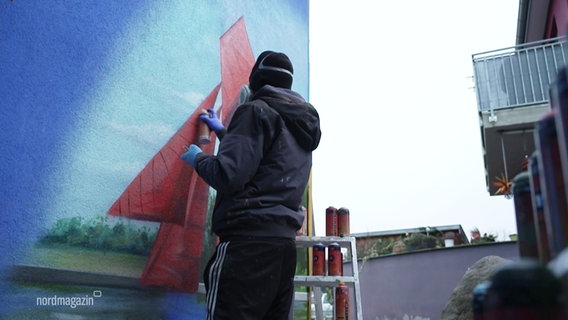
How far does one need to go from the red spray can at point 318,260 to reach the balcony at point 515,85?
197 inches

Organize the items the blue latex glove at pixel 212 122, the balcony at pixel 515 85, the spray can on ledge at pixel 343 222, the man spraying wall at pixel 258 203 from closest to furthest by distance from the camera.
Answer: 1. the man spraying wall at pixel 258 203
2. the blue latex glove at pixel 212 122
3. the spray can on ledge at pixel 343 222
4. the balcony at pixel 515 85

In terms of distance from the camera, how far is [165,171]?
263cm

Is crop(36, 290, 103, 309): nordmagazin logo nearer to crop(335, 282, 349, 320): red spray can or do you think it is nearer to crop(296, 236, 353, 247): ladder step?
crop(296, 236, 353, 247): ladder step

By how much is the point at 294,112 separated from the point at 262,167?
314 mm

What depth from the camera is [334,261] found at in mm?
3361

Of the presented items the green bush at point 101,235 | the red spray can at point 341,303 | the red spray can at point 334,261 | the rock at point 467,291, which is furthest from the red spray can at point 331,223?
the rock at point 467,291

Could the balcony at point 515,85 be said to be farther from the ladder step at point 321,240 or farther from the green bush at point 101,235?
the green bush at point 101,235

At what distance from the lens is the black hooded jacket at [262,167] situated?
2045mm

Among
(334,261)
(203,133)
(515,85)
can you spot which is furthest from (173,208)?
(515,85)

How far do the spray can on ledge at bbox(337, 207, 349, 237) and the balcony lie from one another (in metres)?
4.77

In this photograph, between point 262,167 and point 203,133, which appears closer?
point 262,167

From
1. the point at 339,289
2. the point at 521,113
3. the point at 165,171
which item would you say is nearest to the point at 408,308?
the point at 521,113

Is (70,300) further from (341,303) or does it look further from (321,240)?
(341,303)

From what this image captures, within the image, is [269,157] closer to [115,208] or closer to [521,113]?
[115,208]
